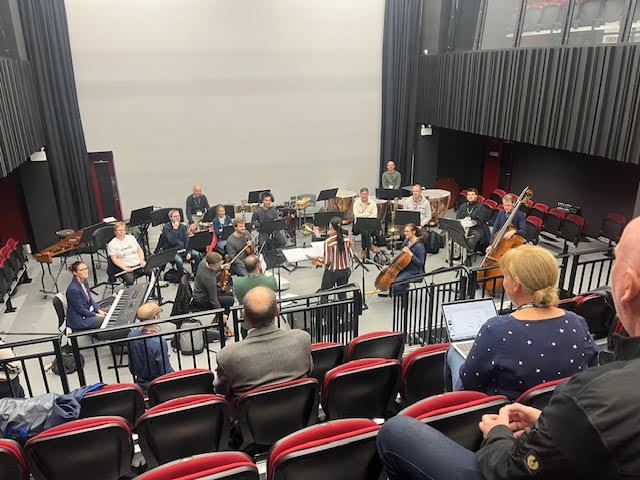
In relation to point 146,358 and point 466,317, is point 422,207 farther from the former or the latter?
point 146,358

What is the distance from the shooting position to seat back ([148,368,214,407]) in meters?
3.63

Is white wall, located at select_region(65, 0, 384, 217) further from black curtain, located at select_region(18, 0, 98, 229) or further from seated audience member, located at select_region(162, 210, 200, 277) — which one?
seated audience member, located at select_region(162, 210, 200, 277)

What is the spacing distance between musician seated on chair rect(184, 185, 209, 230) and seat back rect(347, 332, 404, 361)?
6989 millimetres

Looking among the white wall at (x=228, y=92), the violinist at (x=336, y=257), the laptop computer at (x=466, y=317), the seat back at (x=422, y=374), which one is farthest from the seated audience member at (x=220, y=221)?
the seat back at (x=422, y=374)

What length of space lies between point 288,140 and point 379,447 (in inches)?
430

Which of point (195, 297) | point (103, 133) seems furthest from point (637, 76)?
point (103, 133)

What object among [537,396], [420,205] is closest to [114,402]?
[537,396]

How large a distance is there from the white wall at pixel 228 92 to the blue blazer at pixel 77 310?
5.89 meters

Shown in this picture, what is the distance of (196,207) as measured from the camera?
10.5 m

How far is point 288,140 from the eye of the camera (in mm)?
12320

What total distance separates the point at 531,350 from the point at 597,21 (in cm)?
783

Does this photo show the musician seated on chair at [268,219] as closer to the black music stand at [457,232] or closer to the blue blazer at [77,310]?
the black music stand at [457,232]

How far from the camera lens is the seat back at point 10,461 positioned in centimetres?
261

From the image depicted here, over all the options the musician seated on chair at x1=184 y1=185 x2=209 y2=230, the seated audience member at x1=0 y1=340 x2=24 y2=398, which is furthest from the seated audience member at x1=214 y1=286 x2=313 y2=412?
the musician seated on chair at x1=184 y1=185 x2=209 y2=230
